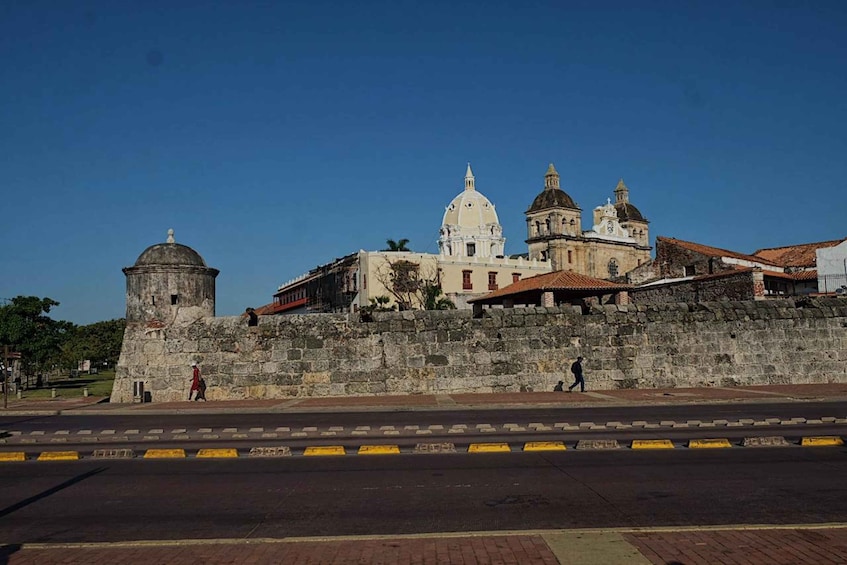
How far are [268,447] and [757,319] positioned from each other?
58.4 ft

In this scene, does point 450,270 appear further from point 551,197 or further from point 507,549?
point 507,549

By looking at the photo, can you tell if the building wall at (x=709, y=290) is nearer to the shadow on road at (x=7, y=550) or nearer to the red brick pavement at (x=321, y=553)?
the red brick pavement at (x=321, y=553)

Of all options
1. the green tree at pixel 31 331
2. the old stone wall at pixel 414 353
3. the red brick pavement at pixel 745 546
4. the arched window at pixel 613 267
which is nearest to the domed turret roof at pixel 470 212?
the arched window at pixel 613 267

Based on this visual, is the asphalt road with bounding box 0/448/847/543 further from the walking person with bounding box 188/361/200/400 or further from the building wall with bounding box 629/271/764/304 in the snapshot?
the building wall with bounding box 629/271/764/304

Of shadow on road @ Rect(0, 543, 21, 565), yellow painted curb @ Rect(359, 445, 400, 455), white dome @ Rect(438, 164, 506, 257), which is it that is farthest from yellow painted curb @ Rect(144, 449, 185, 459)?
white dome @ Rect(438, 164, 506, 257)

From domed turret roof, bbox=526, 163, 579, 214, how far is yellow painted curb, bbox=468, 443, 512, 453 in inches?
3784

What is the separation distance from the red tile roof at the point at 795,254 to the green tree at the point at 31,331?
155 feet

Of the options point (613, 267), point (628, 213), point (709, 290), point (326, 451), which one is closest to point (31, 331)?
point (709, 290)

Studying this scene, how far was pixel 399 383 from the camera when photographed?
22.9m

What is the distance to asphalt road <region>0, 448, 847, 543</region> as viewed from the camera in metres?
6.91

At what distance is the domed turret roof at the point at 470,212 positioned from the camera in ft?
336

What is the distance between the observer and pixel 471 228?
10162cm

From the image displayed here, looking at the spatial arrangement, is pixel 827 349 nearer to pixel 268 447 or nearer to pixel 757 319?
pixel 757 319

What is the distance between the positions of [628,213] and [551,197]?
21.1m
